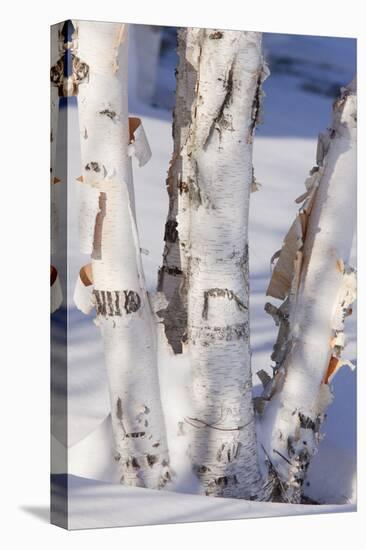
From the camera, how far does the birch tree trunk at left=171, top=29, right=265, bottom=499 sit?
200 inches

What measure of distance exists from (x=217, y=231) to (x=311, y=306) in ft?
1.67

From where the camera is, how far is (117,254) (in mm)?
4953

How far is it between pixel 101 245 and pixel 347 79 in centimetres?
122

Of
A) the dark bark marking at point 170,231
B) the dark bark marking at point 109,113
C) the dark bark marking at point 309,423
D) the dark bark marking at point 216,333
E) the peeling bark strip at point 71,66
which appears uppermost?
the peeling bark strip at point 71,66

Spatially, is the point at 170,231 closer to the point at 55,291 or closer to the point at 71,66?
the point at 55,291

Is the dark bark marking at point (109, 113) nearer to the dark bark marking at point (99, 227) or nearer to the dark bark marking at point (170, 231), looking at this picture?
the dark bark marking at point (99, 227)

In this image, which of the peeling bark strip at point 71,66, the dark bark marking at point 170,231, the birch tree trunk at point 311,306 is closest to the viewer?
the peeling bark strip at point 71,66

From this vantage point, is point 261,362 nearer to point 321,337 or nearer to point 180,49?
point 321,337

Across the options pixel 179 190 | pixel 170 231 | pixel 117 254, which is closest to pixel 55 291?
pixel 117 254

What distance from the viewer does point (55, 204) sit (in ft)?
16.4

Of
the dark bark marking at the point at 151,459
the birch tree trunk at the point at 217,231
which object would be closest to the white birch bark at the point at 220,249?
the birch tree trunk at the point at 217,231

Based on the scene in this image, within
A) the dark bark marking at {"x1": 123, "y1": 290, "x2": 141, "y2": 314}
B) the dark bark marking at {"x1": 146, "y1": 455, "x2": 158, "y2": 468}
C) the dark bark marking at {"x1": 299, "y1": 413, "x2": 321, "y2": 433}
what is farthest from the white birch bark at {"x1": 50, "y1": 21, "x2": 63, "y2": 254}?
the dark bark marking at {"x1": 299, "y1": 413, "x2": 321, "y2": 433}

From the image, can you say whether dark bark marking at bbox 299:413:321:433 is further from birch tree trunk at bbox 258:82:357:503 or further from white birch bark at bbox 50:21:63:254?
white birch bark at bbox 50:21:63:254

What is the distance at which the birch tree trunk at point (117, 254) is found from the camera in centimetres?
489
